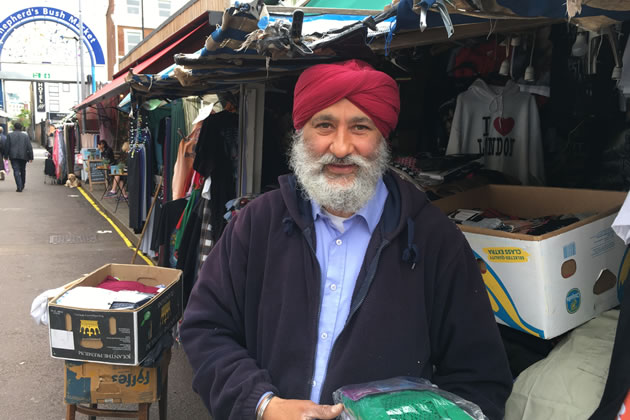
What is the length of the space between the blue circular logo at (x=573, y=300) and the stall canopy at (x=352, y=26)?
1.06 m

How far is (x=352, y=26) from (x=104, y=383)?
93.0 inches

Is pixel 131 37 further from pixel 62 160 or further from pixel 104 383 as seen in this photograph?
pixel 104 383

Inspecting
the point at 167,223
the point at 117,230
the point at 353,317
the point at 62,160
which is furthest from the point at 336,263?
the point at 62,160

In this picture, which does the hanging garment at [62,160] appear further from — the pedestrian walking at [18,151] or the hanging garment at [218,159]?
the hanging garment at [218,159]

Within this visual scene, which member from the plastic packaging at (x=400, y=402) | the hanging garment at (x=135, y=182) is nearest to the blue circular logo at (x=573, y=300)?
the plastic packaging at (x=400, y=402)

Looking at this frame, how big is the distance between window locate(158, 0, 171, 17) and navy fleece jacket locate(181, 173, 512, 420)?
109ft

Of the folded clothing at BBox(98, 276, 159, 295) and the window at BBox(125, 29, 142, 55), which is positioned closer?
the folded clothing at BBox(98, 276, 159, 295)

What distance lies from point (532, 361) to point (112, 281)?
2570mm

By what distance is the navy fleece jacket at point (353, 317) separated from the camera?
1605mm

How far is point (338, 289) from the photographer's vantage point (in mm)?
1671

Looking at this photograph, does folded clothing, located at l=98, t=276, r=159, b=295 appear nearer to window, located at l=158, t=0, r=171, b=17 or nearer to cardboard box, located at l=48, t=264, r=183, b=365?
cardboard box, located at l=48, t=264, r=183, b=365

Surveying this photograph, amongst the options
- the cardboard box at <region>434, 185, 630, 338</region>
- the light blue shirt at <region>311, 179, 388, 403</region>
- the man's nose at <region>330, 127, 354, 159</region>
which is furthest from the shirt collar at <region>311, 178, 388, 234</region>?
the cardboard box at <region>434, 185, 630, 338</region>

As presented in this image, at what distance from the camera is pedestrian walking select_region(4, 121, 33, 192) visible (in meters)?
15.8

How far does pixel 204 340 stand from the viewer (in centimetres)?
173
